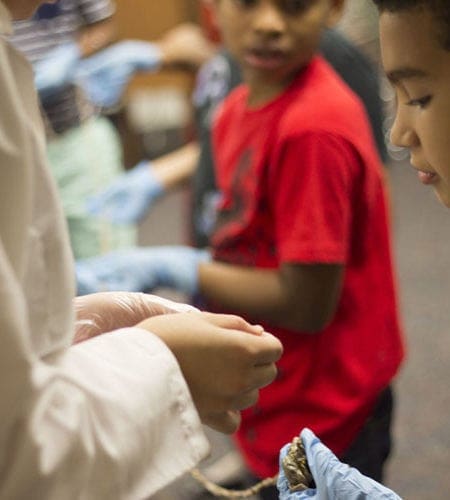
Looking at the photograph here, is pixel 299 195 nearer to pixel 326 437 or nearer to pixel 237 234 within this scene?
pixel 237 234

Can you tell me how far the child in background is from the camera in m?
0.70

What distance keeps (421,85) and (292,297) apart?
0.39 m

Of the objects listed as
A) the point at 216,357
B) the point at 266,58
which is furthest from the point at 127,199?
the point at 216,357

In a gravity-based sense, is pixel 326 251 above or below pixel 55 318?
below

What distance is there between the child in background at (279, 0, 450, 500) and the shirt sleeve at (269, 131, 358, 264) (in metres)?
0.29

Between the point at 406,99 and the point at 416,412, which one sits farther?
the point at 416,412

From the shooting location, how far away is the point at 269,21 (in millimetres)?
1103

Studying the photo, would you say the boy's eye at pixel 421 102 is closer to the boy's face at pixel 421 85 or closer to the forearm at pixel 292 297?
the boy's face at pixel 421 85

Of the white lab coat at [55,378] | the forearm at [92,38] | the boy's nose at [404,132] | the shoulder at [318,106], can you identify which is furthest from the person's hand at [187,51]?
the white lab coat at [55,378]

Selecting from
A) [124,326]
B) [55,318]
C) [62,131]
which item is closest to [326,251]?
[124,326]

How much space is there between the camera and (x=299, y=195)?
104 centimetres

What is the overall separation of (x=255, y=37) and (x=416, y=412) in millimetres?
1310

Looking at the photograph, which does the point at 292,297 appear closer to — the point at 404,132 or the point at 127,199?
the point at 404,132

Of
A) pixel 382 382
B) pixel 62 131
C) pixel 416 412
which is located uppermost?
pixel 62 131
